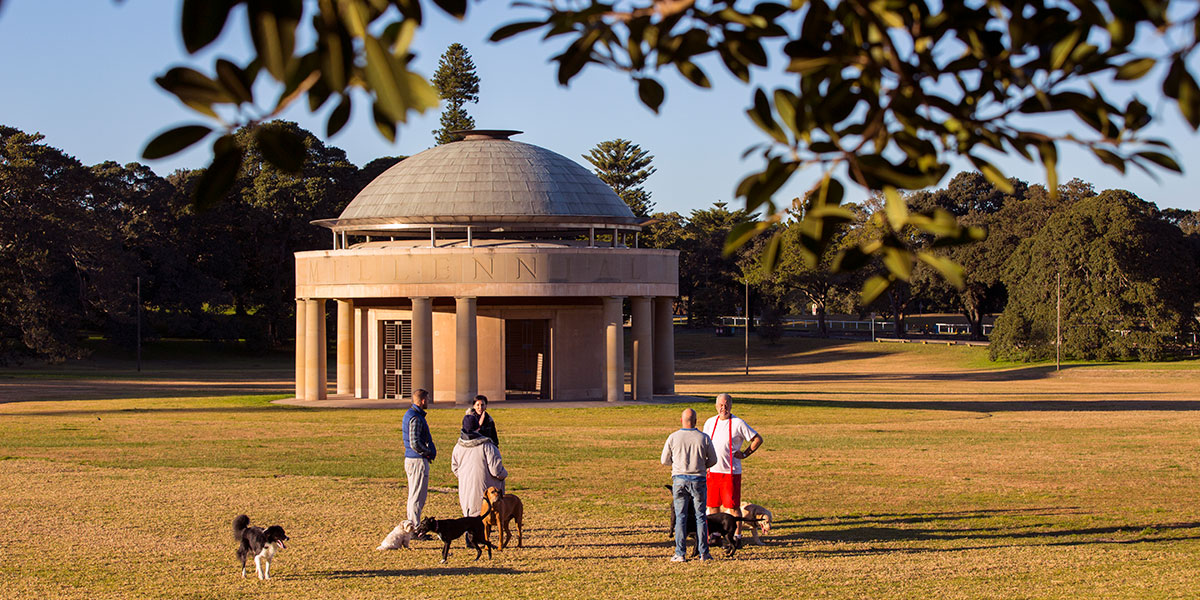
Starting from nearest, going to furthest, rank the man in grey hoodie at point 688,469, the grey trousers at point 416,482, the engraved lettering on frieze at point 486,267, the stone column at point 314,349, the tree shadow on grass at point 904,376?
the man in grey hoodie at point 688,469
the grey trousers at point 416,482
the engraved lettering on frieze at point 486,267
the stone column at point 314,349
the tree shadow on grass at point 904,376

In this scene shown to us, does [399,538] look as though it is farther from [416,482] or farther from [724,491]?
[724,491]

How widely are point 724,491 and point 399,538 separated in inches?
162

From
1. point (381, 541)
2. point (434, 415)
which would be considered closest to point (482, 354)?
point (434, 415)

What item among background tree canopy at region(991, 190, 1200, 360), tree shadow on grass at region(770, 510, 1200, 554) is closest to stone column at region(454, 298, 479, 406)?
tree shadow on grass at region(770, 510, 1200, 554)

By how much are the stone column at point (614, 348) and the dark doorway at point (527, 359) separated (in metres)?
2.46

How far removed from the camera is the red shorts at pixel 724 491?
15.6 m

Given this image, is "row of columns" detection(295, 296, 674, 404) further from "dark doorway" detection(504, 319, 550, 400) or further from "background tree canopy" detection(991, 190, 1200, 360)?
"background tree canopy" detection(991, 190, 1200, 360)

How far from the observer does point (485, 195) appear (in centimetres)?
4219

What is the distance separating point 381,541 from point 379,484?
575cm

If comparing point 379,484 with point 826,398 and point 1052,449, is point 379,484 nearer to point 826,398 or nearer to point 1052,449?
point 1052,449

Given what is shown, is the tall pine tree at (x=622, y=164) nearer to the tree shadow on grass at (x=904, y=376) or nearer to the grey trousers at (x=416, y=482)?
the tree shadow on grass at (x=904, y=376)

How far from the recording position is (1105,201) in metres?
79.5

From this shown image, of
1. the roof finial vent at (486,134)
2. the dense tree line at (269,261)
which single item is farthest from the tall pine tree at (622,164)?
the roof finial vent at (486,134)

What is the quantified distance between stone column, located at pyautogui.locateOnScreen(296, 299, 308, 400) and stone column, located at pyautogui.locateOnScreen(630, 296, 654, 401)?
1165 centimetres
